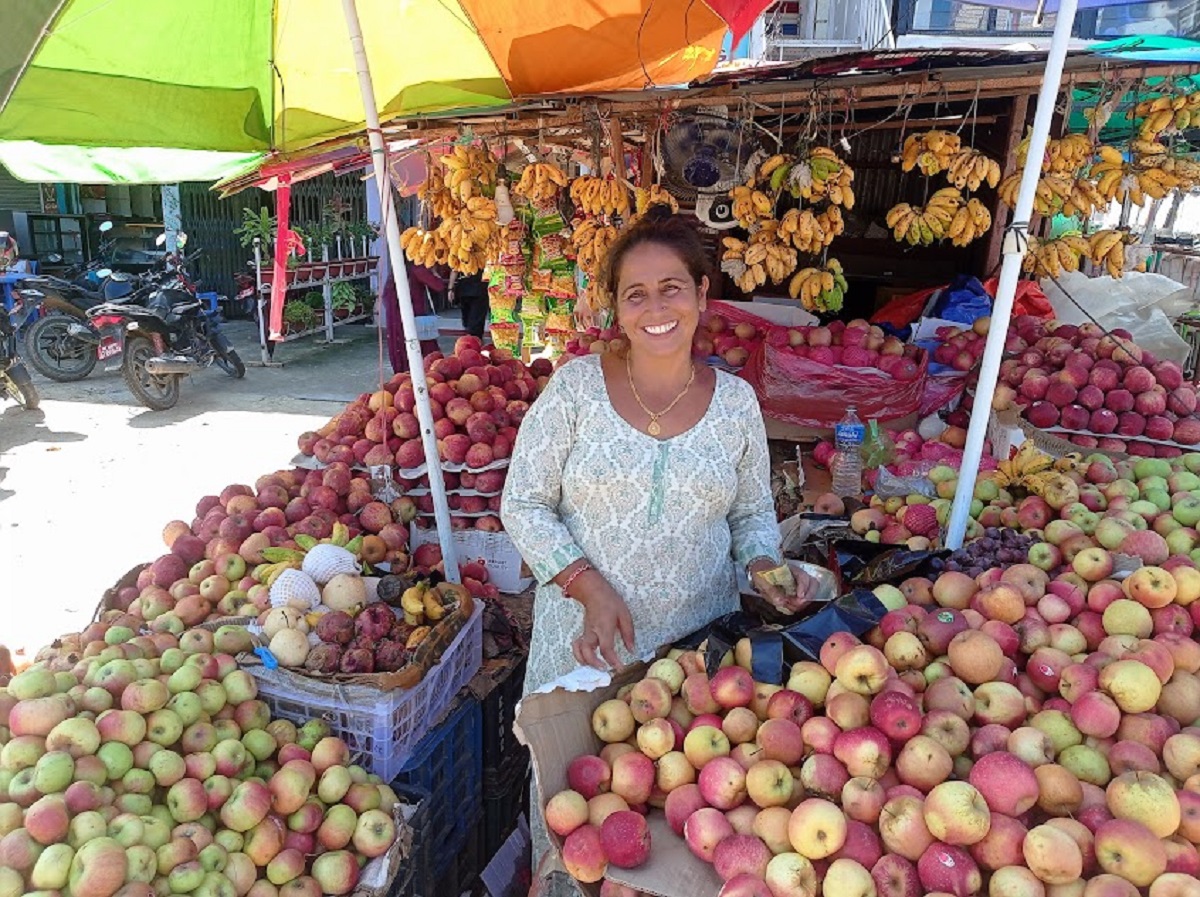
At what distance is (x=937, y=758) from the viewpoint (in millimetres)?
1449

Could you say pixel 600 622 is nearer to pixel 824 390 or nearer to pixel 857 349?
pixel 824 390

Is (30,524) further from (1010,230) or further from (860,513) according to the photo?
(1010,230)

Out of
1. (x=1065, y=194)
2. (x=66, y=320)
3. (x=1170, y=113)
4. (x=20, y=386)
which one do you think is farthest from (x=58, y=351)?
(x=1170, y=113)

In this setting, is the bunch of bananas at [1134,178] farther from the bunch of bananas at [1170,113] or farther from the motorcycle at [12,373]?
the motorcycle at [12,373]

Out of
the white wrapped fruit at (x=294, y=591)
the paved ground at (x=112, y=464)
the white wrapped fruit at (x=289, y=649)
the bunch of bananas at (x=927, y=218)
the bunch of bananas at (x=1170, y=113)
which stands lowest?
the paved ground at (x=112, y=464)

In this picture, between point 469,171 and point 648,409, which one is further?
point 469,171

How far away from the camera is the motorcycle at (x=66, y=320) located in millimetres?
8422

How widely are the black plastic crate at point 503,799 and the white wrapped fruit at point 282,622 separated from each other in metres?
0.85

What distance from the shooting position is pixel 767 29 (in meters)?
14.7

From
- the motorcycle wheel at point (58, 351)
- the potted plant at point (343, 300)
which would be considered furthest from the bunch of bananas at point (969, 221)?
the potted plant at point (343, 300)

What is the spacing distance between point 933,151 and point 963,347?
1.04 meters

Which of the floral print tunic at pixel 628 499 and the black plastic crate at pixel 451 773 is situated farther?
the black plastic crate at pixel 451 773

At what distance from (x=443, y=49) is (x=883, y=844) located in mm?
3463

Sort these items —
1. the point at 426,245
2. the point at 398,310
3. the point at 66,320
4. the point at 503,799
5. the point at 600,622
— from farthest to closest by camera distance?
the point at 66,320 < the point at 398,310 < the point at 426,245 < the point at 503,799 < the point at 600,622
